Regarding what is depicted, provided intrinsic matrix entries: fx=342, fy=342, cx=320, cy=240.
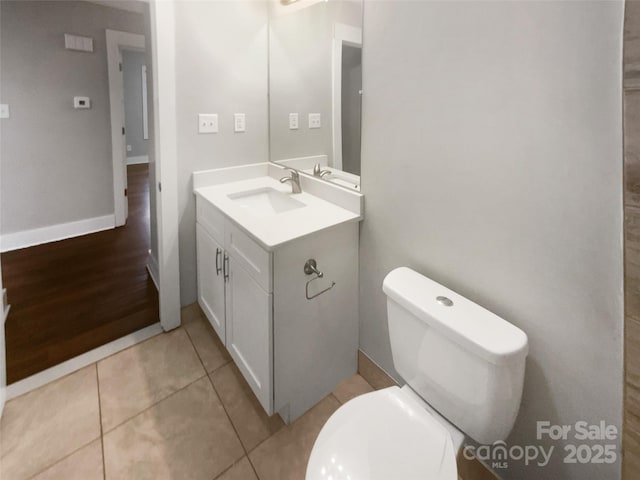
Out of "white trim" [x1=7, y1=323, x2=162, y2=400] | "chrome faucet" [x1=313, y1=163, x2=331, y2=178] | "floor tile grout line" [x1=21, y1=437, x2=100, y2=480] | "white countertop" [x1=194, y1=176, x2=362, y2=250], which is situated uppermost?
"chrome faucet" [x1=313, y1=163, x2=331, y2=178]

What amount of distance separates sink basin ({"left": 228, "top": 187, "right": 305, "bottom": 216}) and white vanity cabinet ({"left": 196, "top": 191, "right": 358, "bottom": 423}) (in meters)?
0.21

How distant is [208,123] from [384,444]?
1754 millimetres

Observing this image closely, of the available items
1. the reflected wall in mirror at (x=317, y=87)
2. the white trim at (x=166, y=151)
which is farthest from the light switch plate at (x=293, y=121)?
the white trim at (x=166, y=151)

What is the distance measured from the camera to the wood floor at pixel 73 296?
1848 millimetres

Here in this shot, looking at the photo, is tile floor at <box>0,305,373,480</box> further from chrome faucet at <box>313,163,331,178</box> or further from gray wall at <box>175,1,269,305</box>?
chrome faucet at <box>313,163,331,178</box>

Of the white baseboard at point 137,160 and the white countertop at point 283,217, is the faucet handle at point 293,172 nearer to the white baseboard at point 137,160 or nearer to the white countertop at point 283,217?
the white countertop at point 283,217

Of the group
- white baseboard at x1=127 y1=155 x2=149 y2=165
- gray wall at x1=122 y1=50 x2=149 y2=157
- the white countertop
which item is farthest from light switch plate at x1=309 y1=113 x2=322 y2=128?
white baseboard at x1=127 y1=155 x2=149 y2=165

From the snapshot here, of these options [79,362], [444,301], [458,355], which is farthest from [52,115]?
[458,355]

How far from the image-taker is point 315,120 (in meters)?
1.80

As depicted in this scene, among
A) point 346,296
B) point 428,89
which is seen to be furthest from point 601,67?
point 346,296

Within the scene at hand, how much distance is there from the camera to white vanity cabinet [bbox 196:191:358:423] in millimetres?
1278

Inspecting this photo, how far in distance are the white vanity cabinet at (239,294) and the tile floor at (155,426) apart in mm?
161

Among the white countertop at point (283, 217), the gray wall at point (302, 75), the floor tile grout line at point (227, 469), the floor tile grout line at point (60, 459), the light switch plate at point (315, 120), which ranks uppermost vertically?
the gray wall at point (302, 75)

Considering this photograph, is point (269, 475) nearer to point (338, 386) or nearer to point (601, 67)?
point (338, 386)
